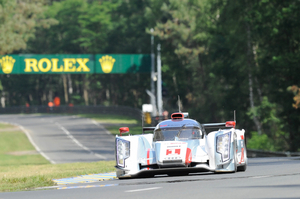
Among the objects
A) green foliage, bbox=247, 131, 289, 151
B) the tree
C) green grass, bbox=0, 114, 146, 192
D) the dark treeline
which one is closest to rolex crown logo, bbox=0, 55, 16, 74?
the tree

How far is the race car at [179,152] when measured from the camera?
12.9m

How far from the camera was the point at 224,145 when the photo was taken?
13.4m

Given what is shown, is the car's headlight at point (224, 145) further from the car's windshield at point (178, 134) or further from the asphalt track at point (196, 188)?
the car's windshield at point (178, 134)

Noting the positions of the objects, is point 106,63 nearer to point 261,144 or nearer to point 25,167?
point 261,144

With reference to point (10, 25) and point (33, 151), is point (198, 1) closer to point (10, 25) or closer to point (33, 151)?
point (10, 25)

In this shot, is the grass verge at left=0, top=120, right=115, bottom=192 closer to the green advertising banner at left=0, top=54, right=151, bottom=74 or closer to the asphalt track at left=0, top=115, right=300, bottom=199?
the asphalt track at left=0, top=115, right=300, bottom=199

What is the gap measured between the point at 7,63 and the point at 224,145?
46.6m

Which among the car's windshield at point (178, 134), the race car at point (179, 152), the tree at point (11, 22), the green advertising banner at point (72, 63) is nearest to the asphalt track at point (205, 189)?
the race car at point (179, 152)

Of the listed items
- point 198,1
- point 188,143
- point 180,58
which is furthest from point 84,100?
point 188,143

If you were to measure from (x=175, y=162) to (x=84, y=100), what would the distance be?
4156 inches

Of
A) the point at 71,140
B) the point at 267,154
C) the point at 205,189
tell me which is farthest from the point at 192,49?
the point at 205,189

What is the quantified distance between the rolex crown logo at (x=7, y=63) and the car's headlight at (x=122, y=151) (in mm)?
45010

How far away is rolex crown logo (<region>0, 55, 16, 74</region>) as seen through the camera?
57.2 m

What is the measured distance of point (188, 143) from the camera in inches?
524
